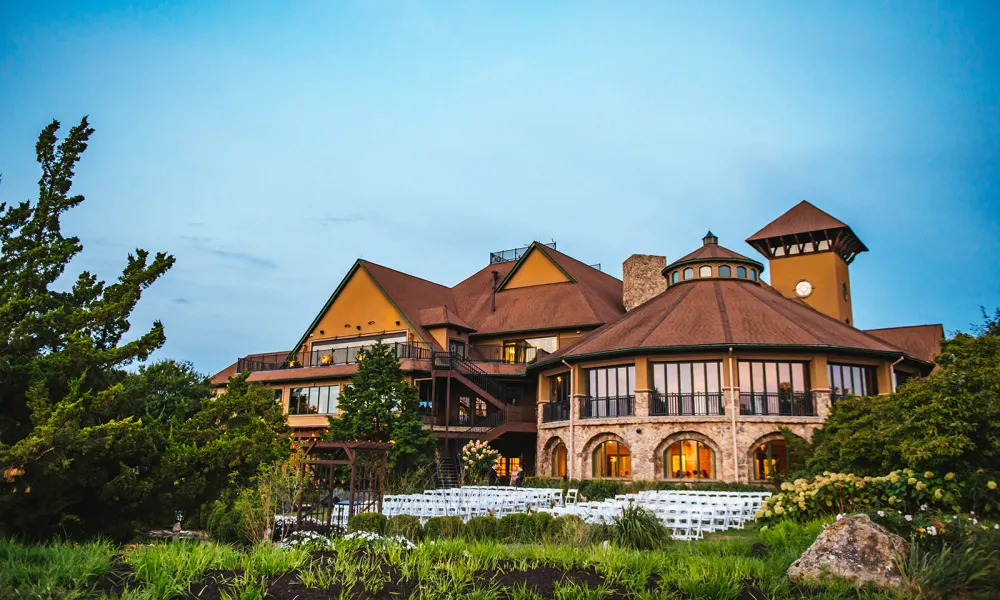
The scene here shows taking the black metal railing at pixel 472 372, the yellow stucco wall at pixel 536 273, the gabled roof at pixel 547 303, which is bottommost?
the black metal railing at pixel 472 372

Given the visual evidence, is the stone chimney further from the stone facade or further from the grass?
the grass

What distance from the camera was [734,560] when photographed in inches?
373

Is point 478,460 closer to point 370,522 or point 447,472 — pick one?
point 447,472

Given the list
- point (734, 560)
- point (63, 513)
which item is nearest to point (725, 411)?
point (734, 560)

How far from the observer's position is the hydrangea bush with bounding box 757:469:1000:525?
558 inches

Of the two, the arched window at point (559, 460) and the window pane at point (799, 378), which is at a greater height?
the window pane at point (799, 378)

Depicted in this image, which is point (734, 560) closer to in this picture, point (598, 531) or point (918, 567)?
point (918, 567)

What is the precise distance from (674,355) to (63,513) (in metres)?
23.4

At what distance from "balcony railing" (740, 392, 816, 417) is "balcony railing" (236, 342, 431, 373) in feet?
49.7

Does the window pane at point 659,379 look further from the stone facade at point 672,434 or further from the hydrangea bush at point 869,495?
the hydrangea bush at point 869,495

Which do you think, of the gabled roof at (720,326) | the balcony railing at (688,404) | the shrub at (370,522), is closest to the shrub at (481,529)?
the shrub at (370,522)

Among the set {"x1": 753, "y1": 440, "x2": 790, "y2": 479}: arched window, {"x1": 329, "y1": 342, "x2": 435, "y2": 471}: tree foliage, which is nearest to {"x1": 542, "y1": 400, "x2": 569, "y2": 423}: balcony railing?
{"x1": 329, "y1": 342, "x2": 435, "y2": 471}: tree foliage

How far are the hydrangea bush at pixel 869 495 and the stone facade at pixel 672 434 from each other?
1407 centimetres

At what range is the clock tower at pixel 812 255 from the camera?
4159cm
